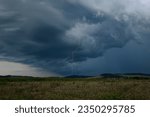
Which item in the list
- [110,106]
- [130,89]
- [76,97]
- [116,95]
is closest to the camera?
[110,106]

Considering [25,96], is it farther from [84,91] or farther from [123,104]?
[123,104]

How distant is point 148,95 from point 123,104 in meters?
16.3

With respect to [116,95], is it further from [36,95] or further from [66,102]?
[66,102]

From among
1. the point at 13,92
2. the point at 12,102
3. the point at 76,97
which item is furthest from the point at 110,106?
the point at 13,92

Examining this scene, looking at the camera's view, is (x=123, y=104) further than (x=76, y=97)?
No

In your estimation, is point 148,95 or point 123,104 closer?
point 123,104

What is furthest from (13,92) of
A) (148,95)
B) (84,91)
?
(148,95)

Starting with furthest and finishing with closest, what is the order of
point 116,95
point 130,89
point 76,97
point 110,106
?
point 130,89 < point 116,95 < point 76,97 < point 110,106

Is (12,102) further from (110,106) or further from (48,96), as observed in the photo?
(48,96)

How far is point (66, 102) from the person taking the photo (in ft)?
95.2

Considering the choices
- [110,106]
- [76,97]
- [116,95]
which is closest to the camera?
[110,106]

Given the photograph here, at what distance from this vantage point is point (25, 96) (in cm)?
4416

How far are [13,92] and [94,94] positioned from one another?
432 inches

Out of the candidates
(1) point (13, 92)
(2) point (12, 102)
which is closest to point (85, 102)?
(2) point (12, 102)
